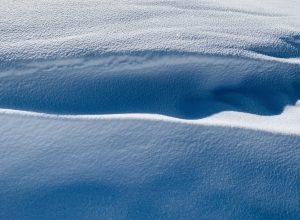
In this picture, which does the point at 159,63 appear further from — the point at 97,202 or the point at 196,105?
the point at 97,202

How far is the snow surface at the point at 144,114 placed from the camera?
95 cm

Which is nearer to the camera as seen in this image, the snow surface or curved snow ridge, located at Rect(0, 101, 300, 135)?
the snow surface

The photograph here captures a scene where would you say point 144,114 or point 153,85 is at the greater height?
point 153,85

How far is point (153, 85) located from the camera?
3.93 feet

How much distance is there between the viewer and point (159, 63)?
48.8 inches

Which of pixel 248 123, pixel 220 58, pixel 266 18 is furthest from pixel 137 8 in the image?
pixel 248 123

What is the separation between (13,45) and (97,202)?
1.81 feet

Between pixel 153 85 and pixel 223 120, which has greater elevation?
pixel 153 85

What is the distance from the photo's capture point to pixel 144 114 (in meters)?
1.10

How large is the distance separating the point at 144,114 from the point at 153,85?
0.42ft

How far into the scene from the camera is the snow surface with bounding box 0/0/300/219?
949 millimetres

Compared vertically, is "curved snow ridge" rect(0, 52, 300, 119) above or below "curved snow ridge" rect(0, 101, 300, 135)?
above

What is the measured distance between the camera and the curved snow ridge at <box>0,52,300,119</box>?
3.71 ft

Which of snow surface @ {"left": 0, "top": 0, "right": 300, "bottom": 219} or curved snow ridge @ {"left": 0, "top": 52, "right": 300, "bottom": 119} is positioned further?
curved snow ridge @ {"left": 0, "top": 52, "right": 300, "bottom": 119}
